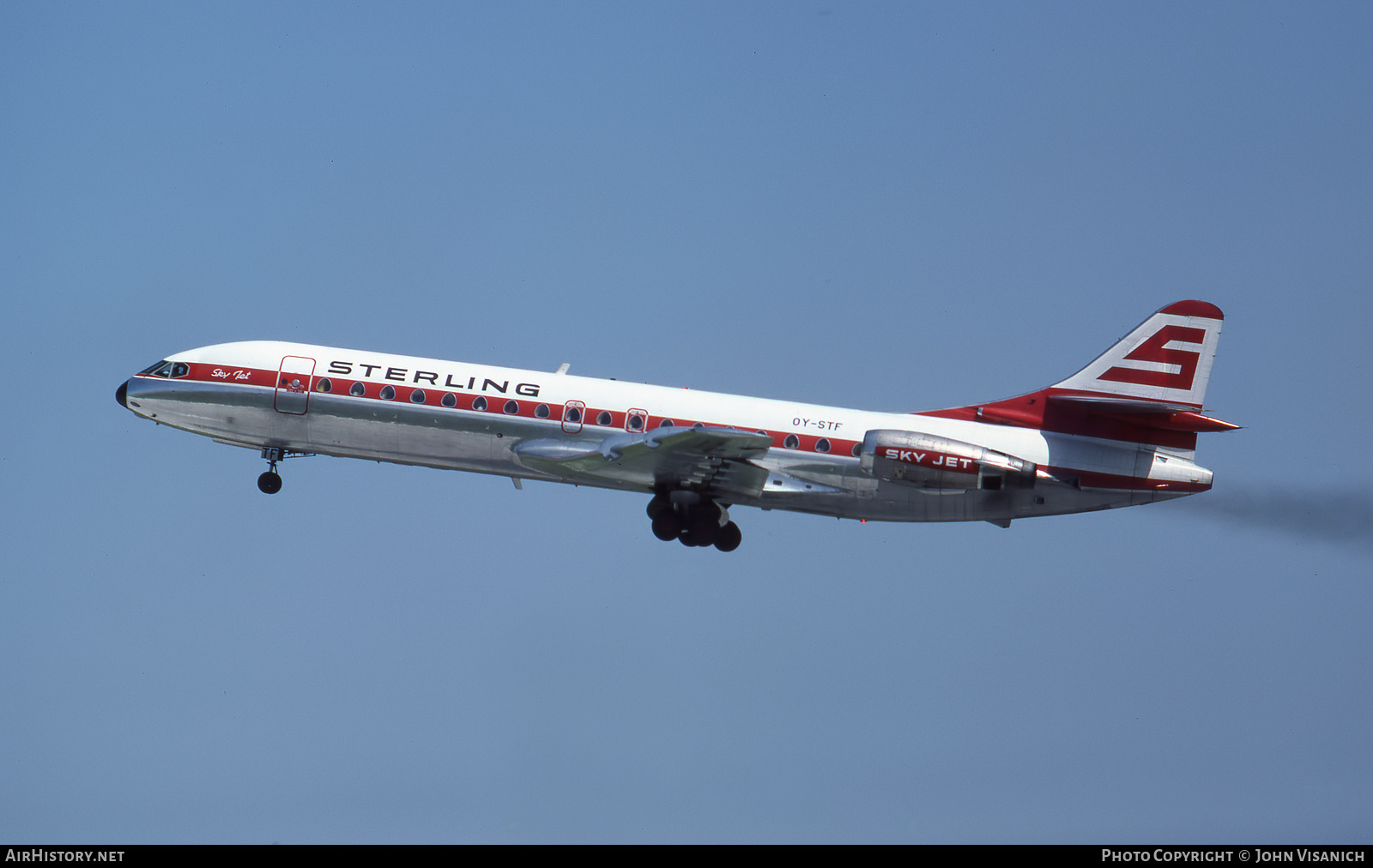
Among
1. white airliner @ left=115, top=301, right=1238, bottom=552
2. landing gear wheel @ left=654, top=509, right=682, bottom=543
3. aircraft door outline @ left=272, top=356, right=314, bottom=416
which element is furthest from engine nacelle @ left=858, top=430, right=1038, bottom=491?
aircraft door outline @ left=272, top=356, right=314, bottom=416

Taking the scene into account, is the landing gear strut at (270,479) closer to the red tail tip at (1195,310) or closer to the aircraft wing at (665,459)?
the aircraft wing at (665,459)

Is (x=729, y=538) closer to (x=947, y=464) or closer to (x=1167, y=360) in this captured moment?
(x=947, y=464)

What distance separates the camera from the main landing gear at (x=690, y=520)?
112ft

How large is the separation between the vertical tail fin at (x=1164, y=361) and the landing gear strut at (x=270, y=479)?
17645 mm

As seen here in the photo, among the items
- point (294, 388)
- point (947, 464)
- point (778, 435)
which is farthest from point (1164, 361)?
point (294, 388)

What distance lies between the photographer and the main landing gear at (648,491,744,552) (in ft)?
112

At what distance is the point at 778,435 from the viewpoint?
1320 inches

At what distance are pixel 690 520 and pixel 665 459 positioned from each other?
1947mm

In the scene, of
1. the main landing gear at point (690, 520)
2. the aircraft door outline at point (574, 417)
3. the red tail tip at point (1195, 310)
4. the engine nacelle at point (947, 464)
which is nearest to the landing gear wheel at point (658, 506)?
the main landing gear at point (690, 520)
